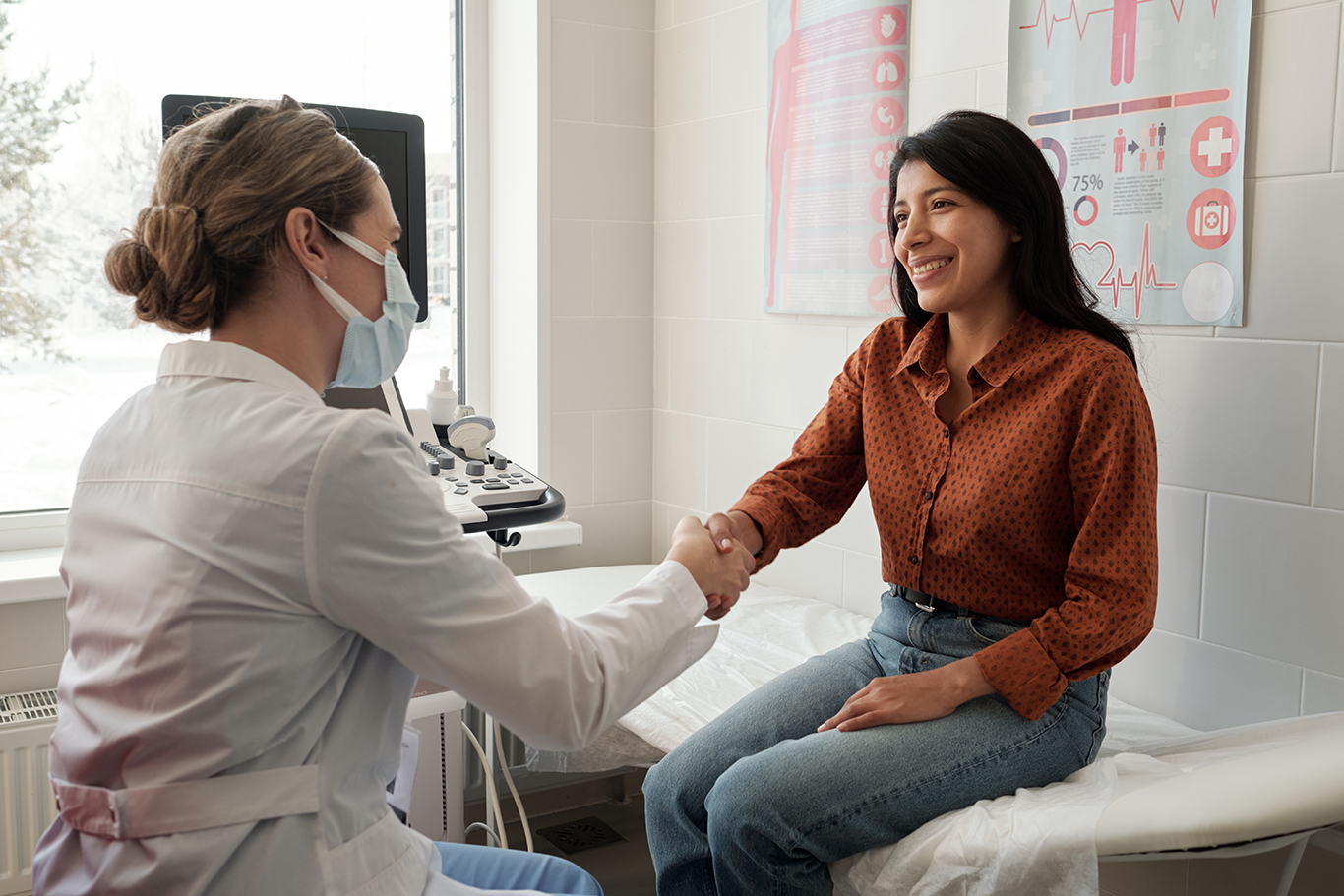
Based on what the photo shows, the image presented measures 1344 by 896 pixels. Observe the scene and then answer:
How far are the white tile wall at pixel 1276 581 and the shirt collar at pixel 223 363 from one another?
144cm

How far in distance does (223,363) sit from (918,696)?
947 mm

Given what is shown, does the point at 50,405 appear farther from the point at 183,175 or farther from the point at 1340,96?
the point at 1340,96

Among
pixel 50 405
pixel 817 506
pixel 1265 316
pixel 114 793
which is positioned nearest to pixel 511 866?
pixel 114 793

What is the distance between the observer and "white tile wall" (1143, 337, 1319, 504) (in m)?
1.66

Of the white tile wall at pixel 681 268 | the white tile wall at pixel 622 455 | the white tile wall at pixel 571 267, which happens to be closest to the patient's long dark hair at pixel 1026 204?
the white tile wall at pixel 681 268

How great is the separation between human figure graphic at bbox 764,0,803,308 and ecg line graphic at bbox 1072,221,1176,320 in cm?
88

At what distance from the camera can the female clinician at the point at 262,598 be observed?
91 cm

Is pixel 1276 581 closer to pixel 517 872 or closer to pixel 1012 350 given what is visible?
pixel 1012 350

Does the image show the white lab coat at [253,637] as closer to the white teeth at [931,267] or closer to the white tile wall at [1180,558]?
the white teeth at [931,267]

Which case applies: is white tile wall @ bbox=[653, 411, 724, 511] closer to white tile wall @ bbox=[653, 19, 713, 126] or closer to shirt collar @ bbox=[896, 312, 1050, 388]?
white tile wall @ bbox=[653, 19, 713, 126]

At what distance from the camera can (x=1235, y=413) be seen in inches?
68.9

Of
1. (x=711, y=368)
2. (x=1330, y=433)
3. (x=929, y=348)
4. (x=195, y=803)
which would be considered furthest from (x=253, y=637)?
(x=711, y=368)

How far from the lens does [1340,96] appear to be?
1.58 meters

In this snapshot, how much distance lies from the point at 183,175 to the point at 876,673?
1153 mm
